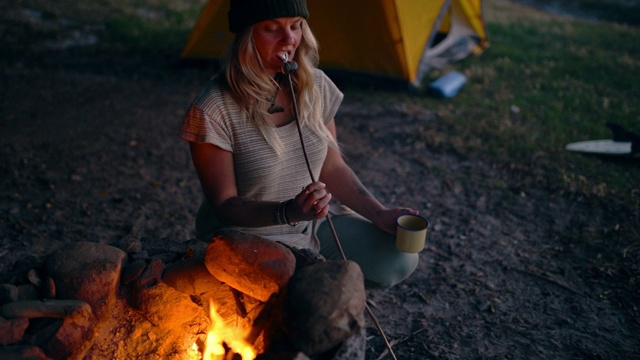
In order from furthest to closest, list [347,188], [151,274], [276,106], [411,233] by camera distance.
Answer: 1. [347,188]
2. [276,106]
3. [411,233]
4. [151,274]

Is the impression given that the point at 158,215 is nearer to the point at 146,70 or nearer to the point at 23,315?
the point at 23,315

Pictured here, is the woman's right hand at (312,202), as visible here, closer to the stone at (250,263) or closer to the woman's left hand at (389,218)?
the stone at (250,263)

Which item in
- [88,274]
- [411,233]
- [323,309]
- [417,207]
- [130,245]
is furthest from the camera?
[417,207]

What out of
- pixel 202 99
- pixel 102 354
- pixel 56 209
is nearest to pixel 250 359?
pixel 102 354

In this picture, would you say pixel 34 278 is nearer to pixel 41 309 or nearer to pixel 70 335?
pixel 41 309

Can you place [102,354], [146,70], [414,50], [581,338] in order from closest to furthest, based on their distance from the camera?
[102,354] < [581,338] < [414,50] < [146,70]

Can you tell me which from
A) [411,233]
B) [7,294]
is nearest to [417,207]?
[411,233]

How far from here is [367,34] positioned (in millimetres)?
6141

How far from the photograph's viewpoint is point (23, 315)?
65.1 inches

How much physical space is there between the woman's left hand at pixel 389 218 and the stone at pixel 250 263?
69 centimetres

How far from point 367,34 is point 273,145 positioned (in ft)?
14.2

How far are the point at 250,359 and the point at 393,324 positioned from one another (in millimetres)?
1312

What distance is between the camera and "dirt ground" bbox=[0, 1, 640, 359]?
112 inches

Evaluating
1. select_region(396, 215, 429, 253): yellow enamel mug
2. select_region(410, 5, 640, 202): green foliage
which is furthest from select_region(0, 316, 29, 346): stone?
select_region(410, 5, 640, 202): green foliage
